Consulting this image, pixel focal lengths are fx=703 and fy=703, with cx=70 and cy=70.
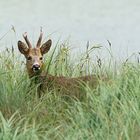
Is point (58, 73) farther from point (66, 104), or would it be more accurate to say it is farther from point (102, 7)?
point (102, 7)

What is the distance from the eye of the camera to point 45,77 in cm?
617

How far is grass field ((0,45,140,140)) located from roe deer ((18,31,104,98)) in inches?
6.3

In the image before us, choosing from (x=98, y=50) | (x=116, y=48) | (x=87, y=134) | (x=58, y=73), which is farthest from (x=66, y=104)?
(x=116, y=48)

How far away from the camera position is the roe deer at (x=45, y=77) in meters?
5.87

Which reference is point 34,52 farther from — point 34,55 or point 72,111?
point 72,111

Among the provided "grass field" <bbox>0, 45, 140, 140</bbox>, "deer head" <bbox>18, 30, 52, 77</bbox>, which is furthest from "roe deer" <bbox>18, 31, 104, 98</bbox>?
"grass field" <bbox>0, 45, 140, 140</bbox>

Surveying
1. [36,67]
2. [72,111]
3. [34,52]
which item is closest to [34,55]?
[34,52]

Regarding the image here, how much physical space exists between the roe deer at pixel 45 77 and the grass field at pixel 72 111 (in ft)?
0.52

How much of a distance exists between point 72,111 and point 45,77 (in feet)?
4.53

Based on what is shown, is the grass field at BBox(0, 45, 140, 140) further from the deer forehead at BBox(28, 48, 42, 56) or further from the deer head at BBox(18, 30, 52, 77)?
the deer forehead at BBox(28, 48, 42, 56)

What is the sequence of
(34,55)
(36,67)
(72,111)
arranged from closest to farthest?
1. (72,111)
2. (36,67)
3. (34,55)

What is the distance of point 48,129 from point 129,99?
2.07ft

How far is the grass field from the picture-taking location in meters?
4.31

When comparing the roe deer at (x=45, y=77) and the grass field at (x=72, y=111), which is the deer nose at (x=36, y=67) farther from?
the grass field at (x=72, y=111)
